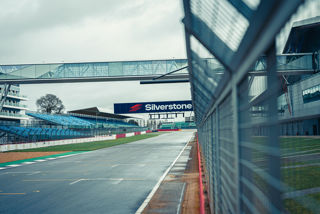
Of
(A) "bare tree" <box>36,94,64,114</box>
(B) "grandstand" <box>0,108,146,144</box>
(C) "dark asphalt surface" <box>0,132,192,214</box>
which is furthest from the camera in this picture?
(A) "bare tree" <box>36,94,64,114</box>

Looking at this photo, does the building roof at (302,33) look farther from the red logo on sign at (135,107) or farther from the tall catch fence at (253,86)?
the red logo on sign at (135,107)

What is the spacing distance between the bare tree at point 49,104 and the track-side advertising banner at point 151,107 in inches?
2058

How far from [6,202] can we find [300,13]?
964 centimetres

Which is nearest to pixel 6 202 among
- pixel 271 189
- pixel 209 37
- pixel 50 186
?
pixel 50 186

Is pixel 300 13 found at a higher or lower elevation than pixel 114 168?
higher

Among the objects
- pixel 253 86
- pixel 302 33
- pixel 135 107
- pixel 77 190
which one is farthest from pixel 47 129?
pixel 253 86

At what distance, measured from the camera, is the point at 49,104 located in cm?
10031

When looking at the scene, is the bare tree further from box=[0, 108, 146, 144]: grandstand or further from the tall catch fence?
the tall catch fence

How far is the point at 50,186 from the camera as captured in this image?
11.1 metres

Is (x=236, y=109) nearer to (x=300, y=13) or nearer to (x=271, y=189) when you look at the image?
(x=271, y=189)

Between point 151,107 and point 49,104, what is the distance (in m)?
55.6

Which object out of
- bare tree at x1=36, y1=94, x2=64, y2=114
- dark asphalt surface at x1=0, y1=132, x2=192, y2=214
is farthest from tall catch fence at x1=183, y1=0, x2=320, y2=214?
bare tree at x1=36, y1=94, x2=64, y2=114

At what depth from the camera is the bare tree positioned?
326 ft

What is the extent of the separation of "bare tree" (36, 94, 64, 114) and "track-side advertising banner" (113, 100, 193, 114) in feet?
171
